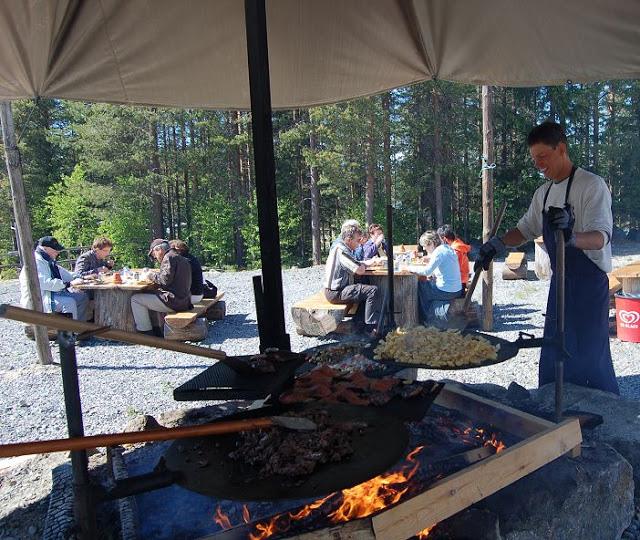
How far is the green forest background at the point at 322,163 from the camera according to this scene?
67.7ft

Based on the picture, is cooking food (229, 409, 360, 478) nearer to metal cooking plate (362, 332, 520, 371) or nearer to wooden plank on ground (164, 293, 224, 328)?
A: metal cooking plate (362, 332, 520, 371)

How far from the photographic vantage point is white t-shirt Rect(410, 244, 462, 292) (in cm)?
745

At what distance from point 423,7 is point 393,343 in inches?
105

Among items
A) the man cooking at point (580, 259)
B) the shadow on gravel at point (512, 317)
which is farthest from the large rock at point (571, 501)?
the shadow on gravel at point (512, 317)

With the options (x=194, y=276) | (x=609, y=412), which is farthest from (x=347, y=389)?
(x=194, y=276)

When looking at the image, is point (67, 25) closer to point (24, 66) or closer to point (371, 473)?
point (24, 66)

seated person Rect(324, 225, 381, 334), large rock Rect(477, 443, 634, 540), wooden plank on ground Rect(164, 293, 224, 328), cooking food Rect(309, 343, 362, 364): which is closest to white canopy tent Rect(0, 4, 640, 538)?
cooking food Rect(309, 343, 362, 364)

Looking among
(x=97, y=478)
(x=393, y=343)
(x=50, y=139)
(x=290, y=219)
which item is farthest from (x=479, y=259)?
(x=50, y=139)

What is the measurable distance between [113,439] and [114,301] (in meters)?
7.41

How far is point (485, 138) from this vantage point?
7.96 meters

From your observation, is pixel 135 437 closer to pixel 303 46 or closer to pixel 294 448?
pixel 294 448

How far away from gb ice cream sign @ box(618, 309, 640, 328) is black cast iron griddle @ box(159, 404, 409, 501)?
5841mm

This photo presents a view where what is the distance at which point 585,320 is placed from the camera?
11.5 feet

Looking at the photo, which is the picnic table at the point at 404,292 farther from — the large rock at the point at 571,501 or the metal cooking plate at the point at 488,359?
the large rock at the point at 571,501
